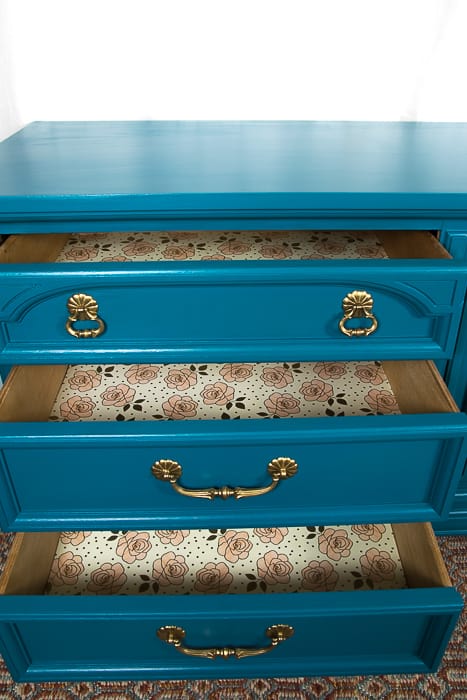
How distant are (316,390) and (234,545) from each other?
10.3 inches

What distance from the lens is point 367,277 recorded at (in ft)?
2.04

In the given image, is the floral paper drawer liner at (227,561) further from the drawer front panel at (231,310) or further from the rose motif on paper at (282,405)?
the drawer front panel at (231,310)

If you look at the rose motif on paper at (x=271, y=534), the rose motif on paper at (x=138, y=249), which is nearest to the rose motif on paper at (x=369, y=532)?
the rose motif on paper at (x=271, y=534)

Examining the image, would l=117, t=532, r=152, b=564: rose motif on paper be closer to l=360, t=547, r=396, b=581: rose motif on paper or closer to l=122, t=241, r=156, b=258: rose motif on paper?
l=360, t=547, r=396, b=581: rose motif on paper

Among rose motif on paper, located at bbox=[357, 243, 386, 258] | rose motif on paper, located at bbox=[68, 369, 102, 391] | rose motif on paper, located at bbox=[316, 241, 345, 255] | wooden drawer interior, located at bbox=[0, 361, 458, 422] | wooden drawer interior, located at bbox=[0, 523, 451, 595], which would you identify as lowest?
wooden drawer interior, located at bbox=[0, 523, 451, 595]

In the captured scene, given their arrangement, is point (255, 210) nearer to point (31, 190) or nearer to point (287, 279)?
point (287, 279)

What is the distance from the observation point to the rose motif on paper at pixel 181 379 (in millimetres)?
848

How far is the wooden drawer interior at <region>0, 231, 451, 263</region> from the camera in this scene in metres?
0.71

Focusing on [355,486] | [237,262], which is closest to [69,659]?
[355,486]

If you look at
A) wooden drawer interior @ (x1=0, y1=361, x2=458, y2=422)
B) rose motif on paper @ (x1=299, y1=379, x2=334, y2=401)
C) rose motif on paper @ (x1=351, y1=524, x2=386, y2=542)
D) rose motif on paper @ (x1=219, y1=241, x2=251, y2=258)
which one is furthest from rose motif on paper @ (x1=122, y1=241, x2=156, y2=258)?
rose motif on paper @ (x1=351, y1=524, x2=386, y2=542)

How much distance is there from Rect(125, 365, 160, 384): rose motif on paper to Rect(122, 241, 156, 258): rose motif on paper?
18cm

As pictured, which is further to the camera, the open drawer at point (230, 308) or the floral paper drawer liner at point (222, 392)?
the floral paper drawer liner at point (222, 392)

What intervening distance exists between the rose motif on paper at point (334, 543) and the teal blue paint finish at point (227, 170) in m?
0.49
